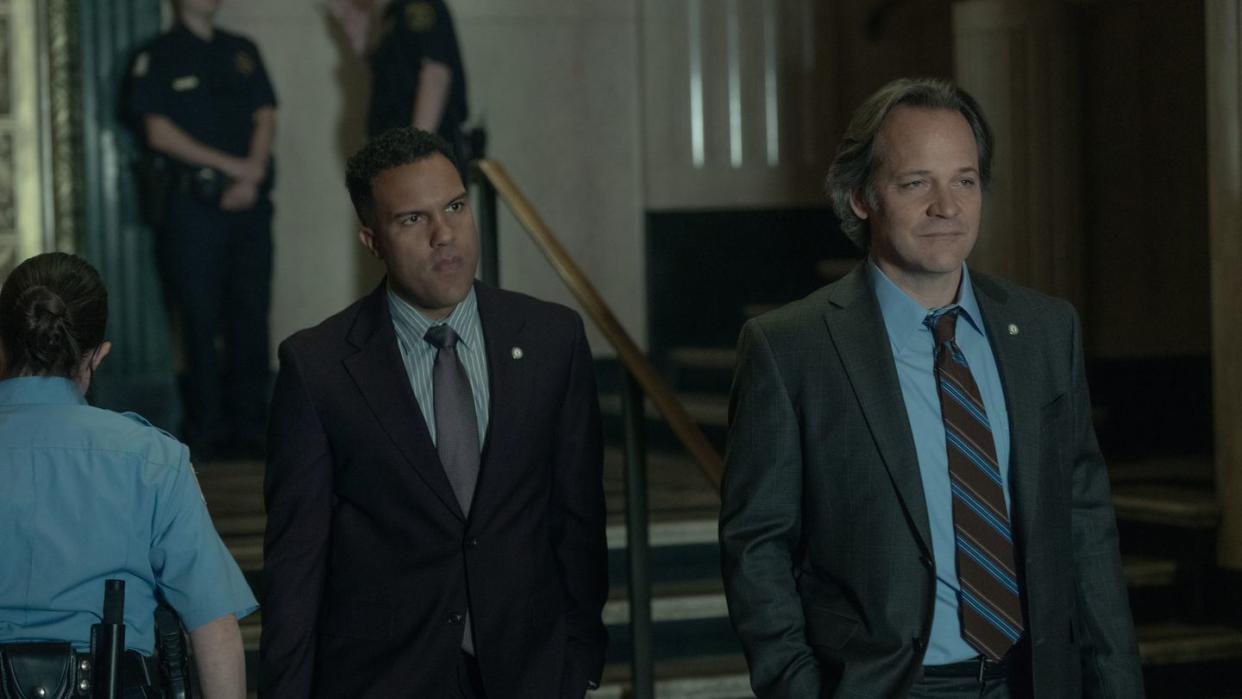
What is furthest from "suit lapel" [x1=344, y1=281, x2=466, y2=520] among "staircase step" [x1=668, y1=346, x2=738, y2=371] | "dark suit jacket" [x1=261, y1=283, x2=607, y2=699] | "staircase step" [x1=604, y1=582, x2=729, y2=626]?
"staircase step" [x1=668, y1=346, x2=738, y2=371]

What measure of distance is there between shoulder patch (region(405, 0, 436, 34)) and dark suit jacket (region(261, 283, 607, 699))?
4.29 meters

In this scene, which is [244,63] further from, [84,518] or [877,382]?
[877,382]

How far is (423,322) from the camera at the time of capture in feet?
9.27

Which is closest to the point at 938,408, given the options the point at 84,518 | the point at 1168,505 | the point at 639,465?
the point at 84,518

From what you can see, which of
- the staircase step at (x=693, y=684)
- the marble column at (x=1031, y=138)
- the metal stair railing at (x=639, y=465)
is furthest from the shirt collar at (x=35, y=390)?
the marble column at (x=1031, y=138)

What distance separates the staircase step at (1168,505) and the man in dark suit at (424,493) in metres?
2.47

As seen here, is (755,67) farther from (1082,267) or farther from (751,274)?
(1082,267)

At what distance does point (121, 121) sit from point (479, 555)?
5.18 metres

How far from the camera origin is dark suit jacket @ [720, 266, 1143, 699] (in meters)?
2.34

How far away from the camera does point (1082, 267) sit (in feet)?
20.5

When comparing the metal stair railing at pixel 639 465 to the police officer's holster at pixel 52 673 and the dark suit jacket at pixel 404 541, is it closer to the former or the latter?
the dark suit jacket at pixel 404 541

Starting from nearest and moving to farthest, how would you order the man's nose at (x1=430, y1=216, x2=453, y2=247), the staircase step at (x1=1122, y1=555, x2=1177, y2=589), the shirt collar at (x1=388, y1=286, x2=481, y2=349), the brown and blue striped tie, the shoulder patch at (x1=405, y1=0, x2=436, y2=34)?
the brown and blue striped tie < the man's nose at (x1=430, y1=216, x2=453, y2=247) < the shirt collar at (x1=388, y1=286, x2=481, y2=349) < the staircase step at (x1=1122, y1=555, x2=1177, y2=589) < the shoulder patch at (x1=405, y1=0, x2=436, y2=34)

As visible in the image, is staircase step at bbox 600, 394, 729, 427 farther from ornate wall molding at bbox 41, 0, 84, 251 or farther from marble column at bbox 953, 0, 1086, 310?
ornate wall molding at bbox 41, 0, 84, 251

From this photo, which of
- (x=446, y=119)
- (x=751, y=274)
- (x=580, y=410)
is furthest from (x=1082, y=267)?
(x=580, y=410)
